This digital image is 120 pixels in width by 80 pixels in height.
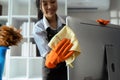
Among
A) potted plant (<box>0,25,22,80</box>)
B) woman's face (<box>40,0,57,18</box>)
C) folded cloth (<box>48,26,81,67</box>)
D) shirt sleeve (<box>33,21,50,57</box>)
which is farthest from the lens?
woman's face (<box>40,0,57,18</box>)

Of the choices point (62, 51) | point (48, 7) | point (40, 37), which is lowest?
point (62, 51)

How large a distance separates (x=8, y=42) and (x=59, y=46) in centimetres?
35

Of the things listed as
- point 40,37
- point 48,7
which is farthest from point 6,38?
point 48,7

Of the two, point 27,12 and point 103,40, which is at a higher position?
point 27,12

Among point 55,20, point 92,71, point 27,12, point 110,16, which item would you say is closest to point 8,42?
point 55,20

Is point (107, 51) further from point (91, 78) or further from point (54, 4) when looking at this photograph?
point (54, 4)

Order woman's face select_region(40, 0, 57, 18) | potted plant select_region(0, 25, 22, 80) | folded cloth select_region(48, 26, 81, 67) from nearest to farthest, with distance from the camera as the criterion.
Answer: folded cloth select_region(48, 26, 81, 67) < potted plant select_region(0, 25, 22, 80) < woman's face select_region(40, 0, 57, 18)

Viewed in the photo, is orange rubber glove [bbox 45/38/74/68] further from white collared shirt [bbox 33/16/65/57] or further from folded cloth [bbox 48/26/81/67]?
white collared shirt [bbox 33/16/65/57]

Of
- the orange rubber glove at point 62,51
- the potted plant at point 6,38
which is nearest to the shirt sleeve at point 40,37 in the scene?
the potted plant at point 6,38

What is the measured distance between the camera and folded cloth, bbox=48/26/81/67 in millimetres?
707

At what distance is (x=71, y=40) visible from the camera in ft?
2.37

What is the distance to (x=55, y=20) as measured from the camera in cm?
118

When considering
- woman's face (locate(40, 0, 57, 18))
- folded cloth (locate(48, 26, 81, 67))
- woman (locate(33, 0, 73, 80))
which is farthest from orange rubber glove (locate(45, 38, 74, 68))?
woman's face (locate(40, 0, 57, 18))

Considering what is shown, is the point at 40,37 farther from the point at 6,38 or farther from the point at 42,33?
the point at 6,38
